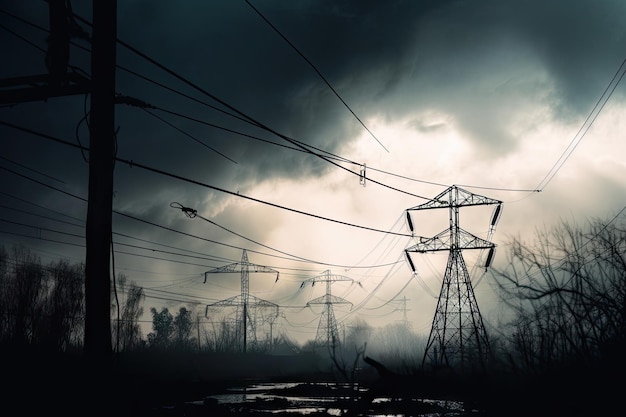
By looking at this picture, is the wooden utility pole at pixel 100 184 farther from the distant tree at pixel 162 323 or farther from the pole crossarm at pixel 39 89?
the distant tree at pixel 162 323

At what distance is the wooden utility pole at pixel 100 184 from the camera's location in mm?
9258

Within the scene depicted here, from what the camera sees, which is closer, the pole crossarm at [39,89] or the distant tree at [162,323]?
the pole crossarm at [39,89]

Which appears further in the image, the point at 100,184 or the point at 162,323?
the point at 162,323

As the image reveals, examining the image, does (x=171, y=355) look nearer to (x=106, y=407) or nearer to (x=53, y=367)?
(x=53, y=367)

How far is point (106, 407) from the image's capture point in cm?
923

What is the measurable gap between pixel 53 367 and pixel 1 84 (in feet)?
37.4

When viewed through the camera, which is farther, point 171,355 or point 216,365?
point 216,365

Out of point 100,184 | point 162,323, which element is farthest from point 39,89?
point 162,323

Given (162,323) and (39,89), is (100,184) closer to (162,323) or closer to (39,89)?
(39,89)

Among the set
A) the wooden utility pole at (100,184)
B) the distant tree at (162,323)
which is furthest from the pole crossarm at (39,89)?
the distant tree at (162,323)

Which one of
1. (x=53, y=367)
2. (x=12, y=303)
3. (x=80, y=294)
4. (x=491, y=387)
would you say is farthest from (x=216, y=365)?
(x=491, y=387)

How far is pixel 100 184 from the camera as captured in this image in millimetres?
9648

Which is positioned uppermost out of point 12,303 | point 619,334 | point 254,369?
point 12,303

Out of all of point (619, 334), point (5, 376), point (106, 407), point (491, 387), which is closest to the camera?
point (106, 407)
